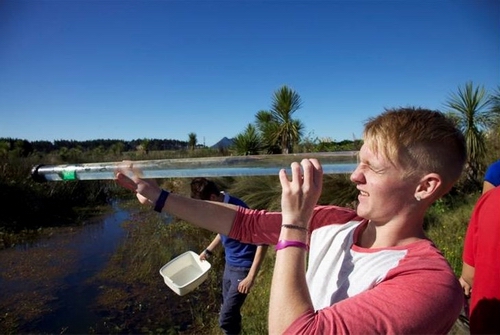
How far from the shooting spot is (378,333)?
75cm

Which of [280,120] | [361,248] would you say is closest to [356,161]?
[361,248]

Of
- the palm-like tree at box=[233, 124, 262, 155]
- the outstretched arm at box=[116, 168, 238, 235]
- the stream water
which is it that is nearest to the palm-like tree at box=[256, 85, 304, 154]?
the palm-like tree at box=[233, 124, 262, 155]

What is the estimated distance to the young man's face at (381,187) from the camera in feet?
3.22

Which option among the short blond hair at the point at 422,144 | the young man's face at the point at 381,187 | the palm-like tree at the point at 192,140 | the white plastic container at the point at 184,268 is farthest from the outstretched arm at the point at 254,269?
the palm-like tree at the point at 192,140

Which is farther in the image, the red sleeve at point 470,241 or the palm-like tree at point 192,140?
the palm-like tree at point 192,140

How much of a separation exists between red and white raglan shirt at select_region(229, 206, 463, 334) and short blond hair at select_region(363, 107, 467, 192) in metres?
0.25

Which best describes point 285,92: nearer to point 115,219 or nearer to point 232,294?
point 115,219

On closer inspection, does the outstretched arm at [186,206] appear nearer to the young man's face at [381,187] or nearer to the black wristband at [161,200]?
the black wristband at [161,200]

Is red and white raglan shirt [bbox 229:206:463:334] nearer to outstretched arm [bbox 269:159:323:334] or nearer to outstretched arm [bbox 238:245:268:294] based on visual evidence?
outstretched arm [bbox 269:159:323:334]

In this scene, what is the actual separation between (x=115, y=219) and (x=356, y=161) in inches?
537

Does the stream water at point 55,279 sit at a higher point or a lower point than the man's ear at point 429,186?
lower

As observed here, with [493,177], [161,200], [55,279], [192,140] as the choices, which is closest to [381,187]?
[161,200]

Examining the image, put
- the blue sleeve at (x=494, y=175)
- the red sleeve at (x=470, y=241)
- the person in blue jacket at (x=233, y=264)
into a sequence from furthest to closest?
the person in blue jacket at (x=233, y=264) < the blue sleeve at (x=494, y=175) < the red sleeve at (x=470, y=241)

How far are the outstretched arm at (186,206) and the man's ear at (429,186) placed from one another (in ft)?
2.59
